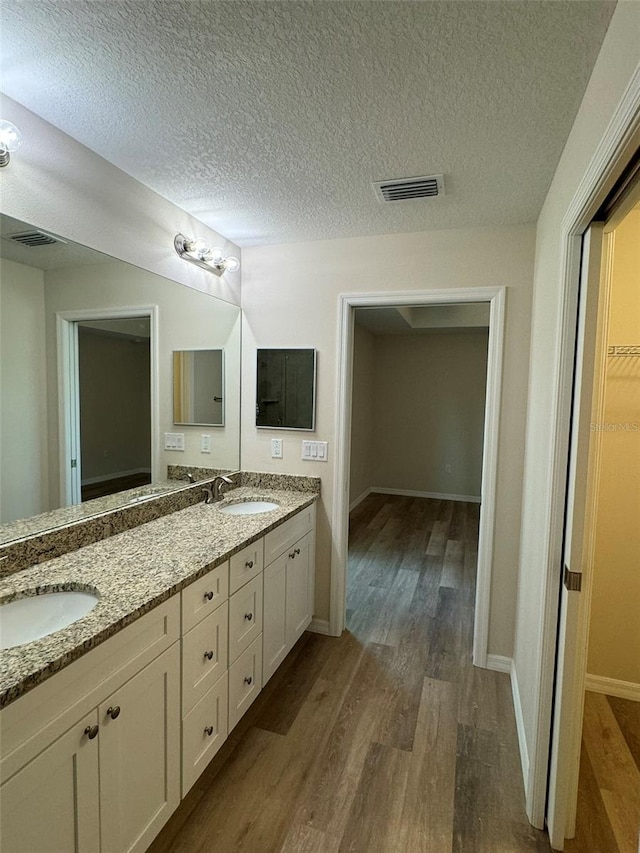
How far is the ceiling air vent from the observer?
1.85 meters

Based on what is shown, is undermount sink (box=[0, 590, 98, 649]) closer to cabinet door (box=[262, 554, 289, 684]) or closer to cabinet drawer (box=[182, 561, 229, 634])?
cabinet drawer (box=[182, 561, 229, 634])

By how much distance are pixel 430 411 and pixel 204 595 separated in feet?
16.9

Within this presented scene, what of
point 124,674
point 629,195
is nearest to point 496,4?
point 629,195

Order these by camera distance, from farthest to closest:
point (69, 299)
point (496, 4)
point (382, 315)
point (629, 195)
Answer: point (382, 315)
point (69, 299)
point (629, 195)
point (496, 4)

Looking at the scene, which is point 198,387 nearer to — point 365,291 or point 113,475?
point 113,475

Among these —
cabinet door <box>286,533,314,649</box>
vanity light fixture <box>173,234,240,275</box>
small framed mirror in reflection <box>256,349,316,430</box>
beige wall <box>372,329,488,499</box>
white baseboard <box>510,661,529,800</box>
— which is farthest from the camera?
beige wall <box>372,329,488,499</box>

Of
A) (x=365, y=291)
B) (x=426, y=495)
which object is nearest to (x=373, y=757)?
(x=365, y=291)

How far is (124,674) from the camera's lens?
3.90 feet

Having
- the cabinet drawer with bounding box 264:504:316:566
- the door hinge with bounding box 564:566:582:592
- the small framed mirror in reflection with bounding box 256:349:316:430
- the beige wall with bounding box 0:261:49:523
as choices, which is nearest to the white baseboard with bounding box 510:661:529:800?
the door hinge with bounding box 564:566:582:592

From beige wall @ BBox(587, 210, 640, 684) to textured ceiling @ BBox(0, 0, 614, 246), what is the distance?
2.00 feet

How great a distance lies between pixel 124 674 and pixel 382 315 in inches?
169

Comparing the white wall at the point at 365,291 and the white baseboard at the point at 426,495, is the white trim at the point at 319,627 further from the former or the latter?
the white baseboard at the point at 426,495

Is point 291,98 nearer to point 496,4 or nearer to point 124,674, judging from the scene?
point 496,4

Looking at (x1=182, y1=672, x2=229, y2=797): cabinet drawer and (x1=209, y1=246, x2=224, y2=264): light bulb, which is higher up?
(x1=209, y1=246, x2=224, y2=264): light bulb
